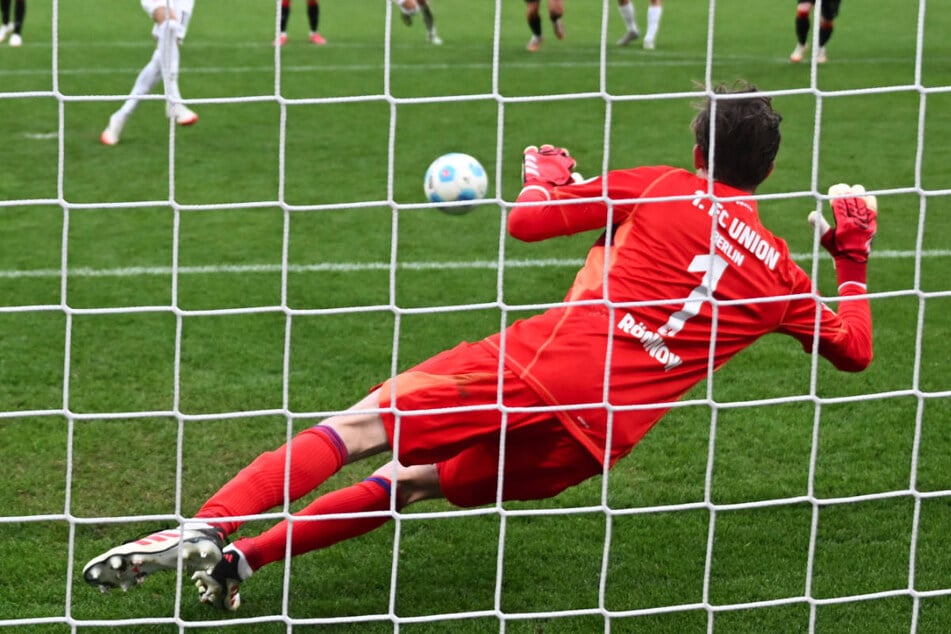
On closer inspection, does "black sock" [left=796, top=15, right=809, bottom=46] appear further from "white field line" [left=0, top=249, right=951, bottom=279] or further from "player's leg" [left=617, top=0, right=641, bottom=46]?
"white field line" [left=0, top=249, right=951, bottom=279]

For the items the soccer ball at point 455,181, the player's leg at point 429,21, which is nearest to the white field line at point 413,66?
the player's leg at point 429,21

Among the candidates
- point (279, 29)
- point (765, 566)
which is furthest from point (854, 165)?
point (279, 29)

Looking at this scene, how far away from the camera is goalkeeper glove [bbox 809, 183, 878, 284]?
370 centimetres

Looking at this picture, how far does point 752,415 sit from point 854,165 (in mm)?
4248

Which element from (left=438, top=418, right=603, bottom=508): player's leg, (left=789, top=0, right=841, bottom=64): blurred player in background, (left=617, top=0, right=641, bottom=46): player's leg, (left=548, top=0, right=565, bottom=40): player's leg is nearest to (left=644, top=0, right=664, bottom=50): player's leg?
(left=617, top=0, right=641, bottom=46): player's leg

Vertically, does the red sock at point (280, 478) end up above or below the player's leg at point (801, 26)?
below

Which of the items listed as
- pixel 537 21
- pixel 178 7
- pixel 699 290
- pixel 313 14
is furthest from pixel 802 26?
pixel 699 290

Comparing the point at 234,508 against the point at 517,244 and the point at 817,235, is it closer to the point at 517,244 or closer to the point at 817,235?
the point at 817,235

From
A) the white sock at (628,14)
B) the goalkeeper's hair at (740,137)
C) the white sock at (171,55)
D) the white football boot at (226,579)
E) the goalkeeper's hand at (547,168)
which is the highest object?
the white sock at (628,14)

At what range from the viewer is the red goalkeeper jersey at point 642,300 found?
3.32 meters

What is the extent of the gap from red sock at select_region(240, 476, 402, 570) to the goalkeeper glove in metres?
1.37

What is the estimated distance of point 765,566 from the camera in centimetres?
391

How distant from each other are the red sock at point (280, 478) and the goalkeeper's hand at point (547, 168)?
81 cm

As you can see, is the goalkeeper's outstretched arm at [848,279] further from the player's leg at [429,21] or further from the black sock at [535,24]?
the player's leg at [429,21]
